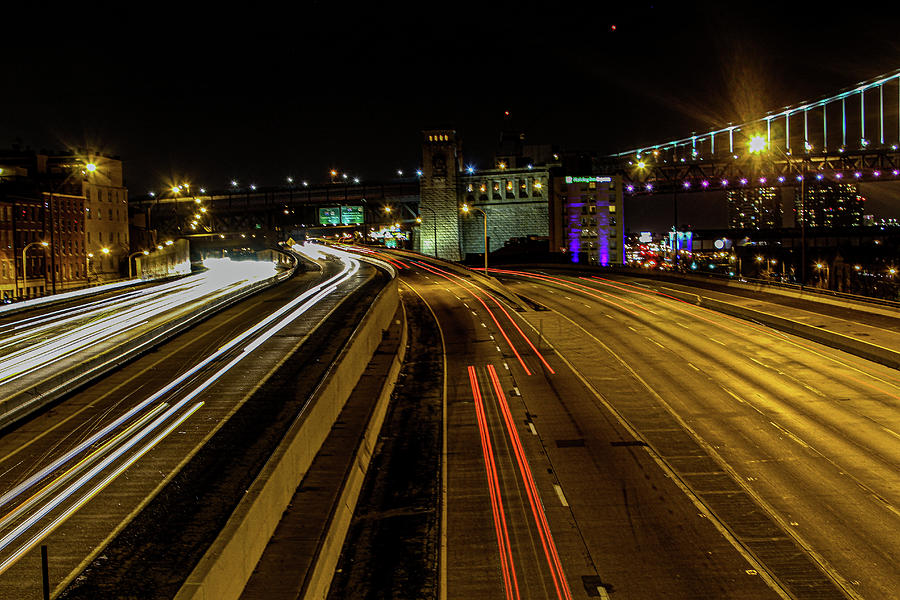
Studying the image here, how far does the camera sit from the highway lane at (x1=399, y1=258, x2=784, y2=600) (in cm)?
1428

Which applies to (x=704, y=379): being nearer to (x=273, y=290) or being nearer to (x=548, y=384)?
(x=548, y=384)

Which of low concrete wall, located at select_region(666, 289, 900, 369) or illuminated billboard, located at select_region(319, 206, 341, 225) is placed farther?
illuminated billboard, located at select_region(319, 206, 341, 225)

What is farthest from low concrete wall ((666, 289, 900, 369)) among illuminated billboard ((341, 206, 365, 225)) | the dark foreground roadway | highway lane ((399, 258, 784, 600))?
illuminated billboard ((341, 206, 365, 225))

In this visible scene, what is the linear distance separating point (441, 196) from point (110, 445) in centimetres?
A: 9730

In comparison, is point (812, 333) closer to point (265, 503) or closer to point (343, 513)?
point (343, 513)

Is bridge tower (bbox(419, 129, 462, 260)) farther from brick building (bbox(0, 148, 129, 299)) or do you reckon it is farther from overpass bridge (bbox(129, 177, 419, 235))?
brick building (bbox(0, 148, 129, 299))

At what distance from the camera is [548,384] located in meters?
30.6

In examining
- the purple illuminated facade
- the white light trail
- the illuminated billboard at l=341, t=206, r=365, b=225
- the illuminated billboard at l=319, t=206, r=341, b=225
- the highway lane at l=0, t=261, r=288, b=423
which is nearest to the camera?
the white light trail

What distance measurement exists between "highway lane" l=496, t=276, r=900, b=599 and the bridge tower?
6869 cm

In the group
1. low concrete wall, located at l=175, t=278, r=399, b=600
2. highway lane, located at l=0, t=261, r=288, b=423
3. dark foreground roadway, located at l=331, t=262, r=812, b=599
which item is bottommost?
dark foreground roadway, located at l=331, t=262, r=812, b=599

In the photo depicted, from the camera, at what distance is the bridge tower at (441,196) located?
370ft

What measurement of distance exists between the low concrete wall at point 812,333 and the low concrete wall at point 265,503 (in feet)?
71.0

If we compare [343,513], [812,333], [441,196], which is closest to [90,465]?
[343,513]

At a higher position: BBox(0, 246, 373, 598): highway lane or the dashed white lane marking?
BBox(0, 246, 373, 598): highway lane
